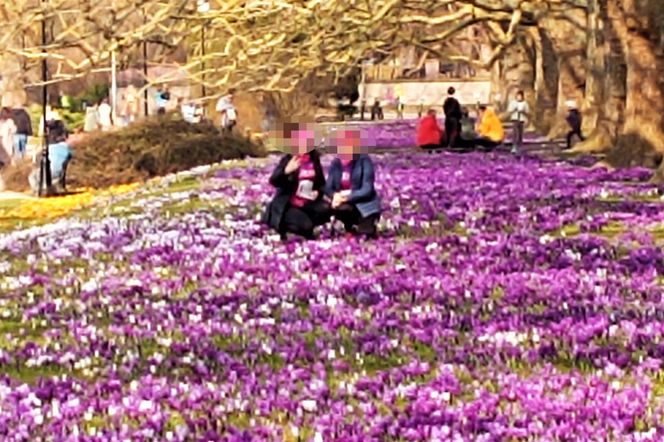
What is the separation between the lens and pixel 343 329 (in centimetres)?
931

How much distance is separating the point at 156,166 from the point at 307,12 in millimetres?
8567

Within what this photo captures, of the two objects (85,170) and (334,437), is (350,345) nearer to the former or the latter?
(334,437)

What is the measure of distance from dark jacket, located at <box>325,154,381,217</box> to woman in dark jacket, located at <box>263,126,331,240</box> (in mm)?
235

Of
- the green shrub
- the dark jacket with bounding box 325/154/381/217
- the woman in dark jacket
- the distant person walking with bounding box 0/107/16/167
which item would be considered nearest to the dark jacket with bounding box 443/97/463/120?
the green shrub

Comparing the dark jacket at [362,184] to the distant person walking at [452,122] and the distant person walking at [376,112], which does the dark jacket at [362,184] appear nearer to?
the distant person walking at [452,122]

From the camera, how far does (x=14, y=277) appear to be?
41.7 feet

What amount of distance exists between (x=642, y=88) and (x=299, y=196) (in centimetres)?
1236

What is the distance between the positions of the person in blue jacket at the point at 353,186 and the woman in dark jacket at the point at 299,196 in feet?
0.45

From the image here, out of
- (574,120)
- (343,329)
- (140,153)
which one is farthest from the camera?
(574,120)

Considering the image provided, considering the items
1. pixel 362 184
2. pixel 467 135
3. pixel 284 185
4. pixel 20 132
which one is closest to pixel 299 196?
pixel 284 185

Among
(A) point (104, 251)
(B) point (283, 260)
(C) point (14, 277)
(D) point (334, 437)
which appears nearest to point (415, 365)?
(D) point (334, 437)

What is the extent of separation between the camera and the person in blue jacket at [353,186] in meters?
13.8

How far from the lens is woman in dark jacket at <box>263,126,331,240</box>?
14.1 m

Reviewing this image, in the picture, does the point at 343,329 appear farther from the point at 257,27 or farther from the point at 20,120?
the point at 20,120
